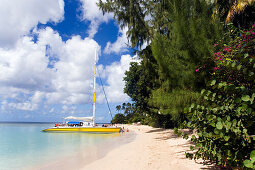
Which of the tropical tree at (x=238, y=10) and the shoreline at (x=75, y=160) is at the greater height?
the tropical tree at (x=238, y=10)

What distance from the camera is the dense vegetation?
2.26 m

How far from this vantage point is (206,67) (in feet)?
15.1

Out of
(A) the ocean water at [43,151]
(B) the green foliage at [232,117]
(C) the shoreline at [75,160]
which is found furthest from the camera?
(A) the ocean water at [43,151]

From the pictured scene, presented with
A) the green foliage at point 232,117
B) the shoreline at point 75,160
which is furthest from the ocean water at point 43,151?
Answer: the green foliage at point 232,117

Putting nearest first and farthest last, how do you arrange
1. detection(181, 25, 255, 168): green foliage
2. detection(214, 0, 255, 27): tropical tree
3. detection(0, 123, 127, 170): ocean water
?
detection(181, 25, 255, 168): green foliage < detection(214, 0, 255, 27): tropical tree < detection(0, 123, 127, 170): ocean water

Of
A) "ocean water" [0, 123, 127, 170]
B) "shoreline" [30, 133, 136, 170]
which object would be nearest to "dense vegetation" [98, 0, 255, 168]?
"shoreline" [30, 133, 136, 170]

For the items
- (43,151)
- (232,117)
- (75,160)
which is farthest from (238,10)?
(43,151)

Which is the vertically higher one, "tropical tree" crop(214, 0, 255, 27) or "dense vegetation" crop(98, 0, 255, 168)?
"tropical tree" crop(214, 0, 255, 27)

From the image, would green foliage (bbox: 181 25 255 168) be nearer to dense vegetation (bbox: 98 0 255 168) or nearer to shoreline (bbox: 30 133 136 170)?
dense vegetation (bbox: 98 0 255 168)

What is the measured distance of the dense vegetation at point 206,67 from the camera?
226cm

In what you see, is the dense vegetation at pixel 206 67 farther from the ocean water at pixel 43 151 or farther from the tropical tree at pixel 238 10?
the ocean water at pixel 43 151

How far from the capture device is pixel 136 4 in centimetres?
1368

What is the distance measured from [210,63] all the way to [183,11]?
2.49 meters

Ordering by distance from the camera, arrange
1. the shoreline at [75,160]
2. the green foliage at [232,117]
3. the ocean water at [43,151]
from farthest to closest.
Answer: the ocean water at [43,151] → the shoreline at [75,160] → the green foliage at [232,117]
